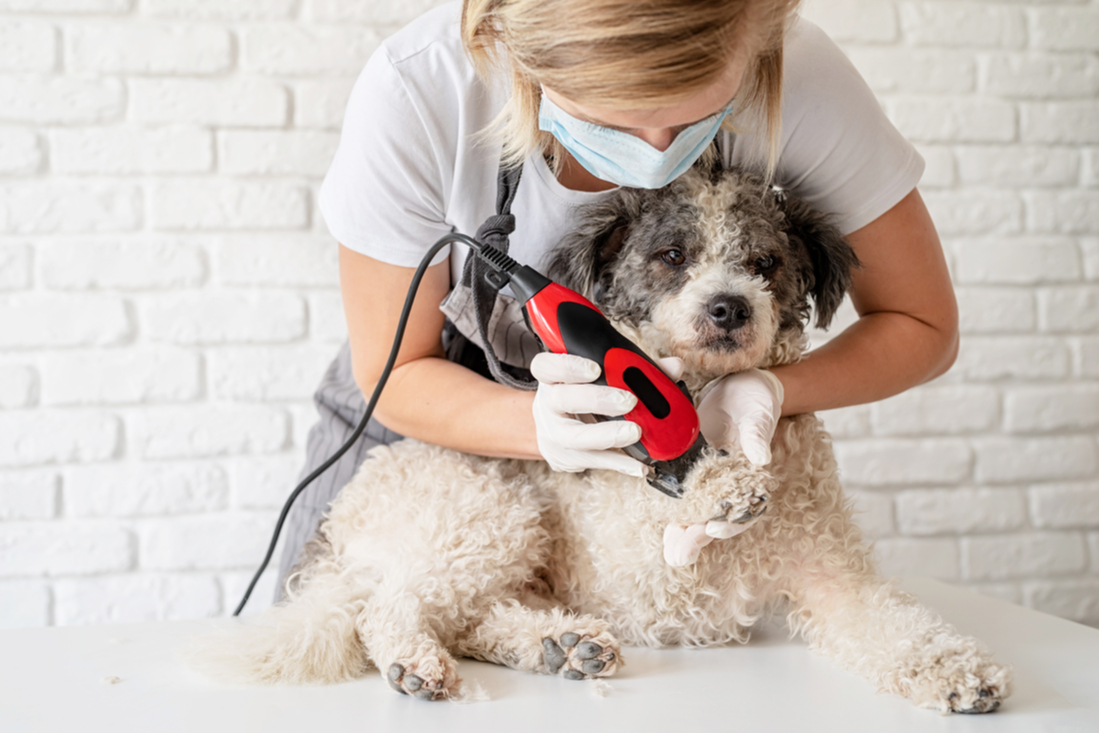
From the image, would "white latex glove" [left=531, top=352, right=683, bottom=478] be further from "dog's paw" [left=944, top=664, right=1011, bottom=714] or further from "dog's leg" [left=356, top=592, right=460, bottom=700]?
"dog's paw" [left=944, top=664, right=1011, bottom=714]

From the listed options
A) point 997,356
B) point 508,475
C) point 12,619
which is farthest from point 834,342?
point 12,619

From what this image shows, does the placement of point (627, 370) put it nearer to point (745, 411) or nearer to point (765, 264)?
point (745, 411)

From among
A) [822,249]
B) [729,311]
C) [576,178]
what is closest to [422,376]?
[576,178]

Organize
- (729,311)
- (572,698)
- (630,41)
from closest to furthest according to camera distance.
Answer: (630,41), (572,698), (729,311)

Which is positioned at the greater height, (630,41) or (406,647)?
(630,41)

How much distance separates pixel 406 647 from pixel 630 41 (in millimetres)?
665

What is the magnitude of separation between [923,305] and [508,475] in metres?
0.68

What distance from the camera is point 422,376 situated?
3.84ft

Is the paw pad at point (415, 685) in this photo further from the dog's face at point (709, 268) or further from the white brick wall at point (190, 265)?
the white brick wall at point (190, 265)

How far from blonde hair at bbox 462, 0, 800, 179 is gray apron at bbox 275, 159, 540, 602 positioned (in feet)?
0.79

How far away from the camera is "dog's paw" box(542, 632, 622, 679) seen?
90 cm

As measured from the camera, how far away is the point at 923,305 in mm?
1222

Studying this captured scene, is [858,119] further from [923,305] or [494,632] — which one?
[494,632]

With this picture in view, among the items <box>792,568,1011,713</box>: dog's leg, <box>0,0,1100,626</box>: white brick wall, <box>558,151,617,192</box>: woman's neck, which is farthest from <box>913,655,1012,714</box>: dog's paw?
<box>0,0,1100,626</box>: white brick wall
